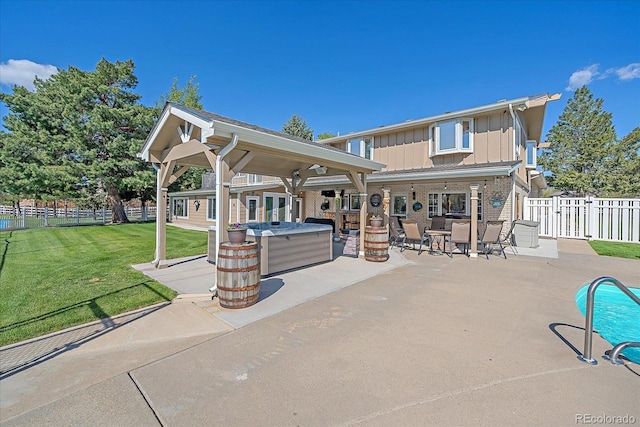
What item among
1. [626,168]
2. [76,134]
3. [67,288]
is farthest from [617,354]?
[626,168]

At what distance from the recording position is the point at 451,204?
A: 36.9ft

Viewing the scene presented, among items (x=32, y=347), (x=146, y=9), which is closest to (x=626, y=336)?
(x=32, y=347)

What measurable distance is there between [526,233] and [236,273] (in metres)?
10.2

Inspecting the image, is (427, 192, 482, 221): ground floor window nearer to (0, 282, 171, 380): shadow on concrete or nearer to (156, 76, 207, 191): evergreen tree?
(0, 282, 171, 380): shadow on concrete

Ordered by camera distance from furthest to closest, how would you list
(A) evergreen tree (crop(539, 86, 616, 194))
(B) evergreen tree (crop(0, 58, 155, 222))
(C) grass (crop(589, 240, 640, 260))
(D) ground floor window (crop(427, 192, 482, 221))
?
(A) evergreen tree (crop(539, 86, 616, 194)) → (B) evergreen tree (crop(0, 58, 155, 222)) → (D) ground floor window (crop(427, 192, 482, 221)) → (C) grass (crop(589, 240, 640, 260))

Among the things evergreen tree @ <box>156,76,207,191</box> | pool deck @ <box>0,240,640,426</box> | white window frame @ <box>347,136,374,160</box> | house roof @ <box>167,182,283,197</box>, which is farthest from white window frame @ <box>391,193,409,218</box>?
evergreen tree @ <box>156,76,207,191</box>

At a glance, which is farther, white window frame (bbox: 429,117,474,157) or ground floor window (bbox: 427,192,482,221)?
white window frame (bbox: 429,117,474,157)

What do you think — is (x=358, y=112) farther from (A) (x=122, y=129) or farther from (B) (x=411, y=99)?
(A) (x=122, y=129)

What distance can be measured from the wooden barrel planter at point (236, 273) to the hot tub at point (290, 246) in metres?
1.43

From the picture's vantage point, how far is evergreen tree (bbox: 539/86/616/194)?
78.5 feet

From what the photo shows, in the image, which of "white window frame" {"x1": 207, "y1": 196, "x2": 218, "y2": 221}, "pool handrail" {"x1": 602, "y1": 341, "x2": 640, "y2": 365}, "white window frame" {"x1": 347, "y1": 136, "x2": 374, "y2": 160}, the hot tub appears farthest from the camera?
"white window frame" {"x1": 207, "y1": 196, "x2": 218, "y2": 221}

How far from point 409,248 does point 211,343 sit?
8302 millimetres

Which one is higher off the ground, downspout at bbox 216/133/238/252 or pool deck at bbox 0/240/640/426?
downspout at bbox 216/133/238/252

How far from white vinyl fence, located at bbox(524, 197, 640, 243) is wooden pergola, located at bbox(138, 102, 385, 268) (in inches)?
369
